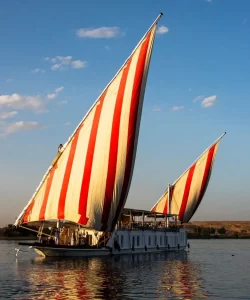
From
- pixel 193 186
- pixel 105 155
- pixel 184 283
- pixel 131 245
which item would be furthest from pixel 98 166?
pixel 193 186

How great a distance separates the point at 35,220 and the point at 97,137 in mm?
10472

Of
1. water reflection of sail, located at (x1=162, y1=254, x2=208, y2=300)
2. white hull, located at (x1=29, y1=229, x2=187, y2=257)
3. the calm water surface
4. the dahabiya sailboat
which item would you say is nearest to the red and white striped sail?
white hull, located at (x1=29, y1=229, x2=187, y2=257)

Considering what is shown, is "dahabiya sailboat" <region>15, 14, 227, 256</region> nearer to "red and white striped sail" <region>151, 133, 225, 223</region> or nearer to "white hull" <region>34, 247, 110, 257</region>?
"white hull" <region>34, 247, 110, 257</region>

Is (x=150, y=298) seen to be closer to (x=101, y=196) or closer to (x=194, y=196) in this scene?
(x=101, y=196)

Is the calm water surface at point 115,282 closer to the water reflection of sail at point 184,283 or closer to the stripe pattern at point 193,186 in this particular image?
the water reflection of sail at point 184,283

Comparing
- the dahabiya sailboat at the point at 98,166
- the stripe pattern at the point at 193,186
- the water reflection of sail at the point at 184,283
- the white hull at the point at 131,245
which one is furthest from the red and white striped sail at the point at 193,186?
the water reflection of sail at the point at 184,283

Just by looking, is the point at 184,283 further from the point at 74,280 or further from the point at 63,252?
the point at 63,252

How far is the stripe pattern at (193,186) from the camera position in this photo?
7975cm

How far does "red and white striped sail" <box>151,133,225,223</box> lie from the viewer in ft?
262

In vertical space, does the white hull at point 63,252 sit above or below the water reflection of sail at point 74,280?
above

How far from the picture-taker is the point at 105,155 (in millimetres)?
44531

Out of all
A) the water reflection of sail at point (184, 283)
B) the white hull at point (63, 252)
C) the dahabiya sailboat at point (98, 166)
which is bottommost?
the water reflection of sail at point (184, 283)

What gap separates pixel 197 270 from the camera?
4438cm

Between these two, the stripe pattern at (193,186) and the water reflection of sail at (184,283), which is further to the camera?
the stripe pattern at (193,186)
